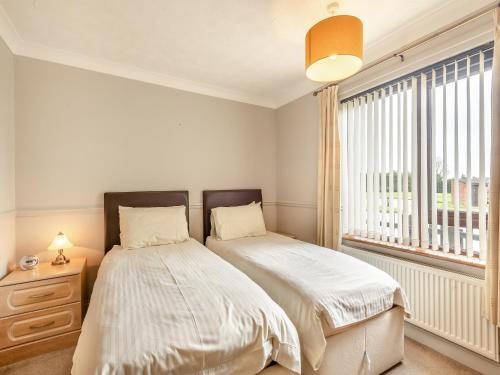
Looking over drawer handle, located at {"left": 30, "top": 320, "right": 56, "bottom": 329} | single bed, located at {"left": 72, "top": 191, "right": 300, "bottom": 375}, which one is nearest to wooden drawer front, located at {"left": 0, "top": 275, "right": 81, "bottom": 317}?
drawer handle, located at {"left": 30, "top": 320, "right": 56, "bottom": 329}

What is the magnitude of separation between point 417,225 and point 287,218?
5.67ft

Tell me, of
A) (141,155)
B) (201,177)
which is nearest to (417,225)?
(201,177)

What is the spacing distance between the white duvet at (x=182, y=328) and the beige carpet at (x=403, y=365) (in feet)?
2.70

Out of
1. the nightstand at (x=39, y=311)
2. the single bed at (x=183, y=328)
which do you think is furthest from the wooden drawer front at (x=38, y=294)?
the single bed at (x=183, y=328)

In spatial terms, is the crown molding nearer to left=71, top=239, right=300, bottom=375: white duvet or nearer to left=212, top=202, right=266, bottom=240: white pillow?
left=212, top=202, right=266, bottom=240: white pillow

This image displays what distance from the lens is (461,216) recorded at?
1.80 m

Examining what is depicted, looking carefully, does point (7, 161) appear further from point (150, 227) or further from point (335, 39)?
point (335, 39)

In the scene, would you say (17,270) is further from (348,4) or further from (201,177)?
(348,4)

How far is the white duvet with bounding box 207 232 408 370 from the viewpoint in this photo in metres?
1.31

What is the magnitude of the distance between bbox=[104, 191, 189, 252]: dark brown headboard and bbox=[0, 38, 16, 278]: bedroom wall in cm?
72

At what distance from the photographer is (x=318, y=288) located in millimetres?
1437

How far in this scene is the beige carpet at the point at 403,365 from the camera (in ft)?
5.44

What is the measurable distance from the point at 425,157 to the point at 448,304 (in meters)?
1.17

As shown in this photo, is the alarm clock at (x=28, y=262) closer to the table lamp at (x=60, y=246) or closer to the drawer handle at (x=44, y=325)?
the table lamp at (x=60, y=246)
